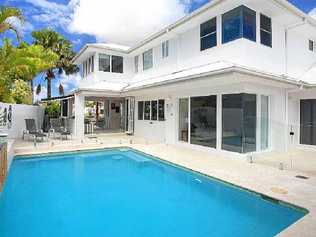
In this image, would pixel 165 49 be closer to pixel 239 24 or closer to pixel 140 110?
pixel 140 110

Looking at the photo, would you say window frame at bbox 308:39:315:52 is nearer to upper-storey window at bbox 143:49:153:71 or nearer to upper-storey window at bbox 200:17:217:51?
upper-storey window at bbox 200:17:217:51

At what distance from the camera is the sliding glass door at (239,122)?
46.9ft

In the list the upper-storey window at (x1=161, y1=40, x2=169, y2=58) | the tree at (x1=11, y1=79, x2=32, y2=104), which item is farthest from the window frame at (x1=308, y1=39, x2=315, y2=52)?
the tree at (x1=11, y1=79, x2=32, y2=104)

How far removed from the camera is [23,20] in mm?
14305

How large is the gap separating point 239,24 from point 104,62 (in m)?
16.2

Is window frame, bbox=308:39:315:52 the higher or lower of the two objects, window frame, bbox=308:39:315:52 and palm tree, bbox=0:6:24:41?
the higher

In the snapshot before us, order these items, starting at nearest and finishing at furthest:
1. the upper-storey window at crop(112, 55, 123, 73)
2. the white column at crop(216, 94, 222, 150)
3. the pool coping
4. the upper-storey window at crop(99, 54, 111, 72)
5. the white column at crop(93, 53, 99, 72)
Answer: the pool coping
the white column at crop(216, 94, 222, 150)
the white column at crop(93, 53, 99, 72)
the upper-storey window at crop(99, 54, 111, 72)
the upper-storey window at crop(112, 55, 123, 73)

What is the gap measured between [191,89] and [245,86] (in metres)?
4.75

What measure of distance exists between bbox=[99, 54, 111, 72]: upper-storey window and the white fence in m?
8.49

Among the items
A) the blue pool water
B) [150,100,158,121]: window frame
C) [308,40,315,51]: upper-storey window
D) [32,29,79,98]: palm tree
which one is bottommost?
the blue pool water

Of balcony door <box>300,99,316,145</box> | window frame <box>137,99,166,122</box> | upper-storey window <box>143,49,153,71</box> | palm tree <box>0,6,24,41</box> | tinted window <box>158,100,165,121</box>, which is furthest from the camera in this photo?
upper-storey window <box>143,49,153,71</box>

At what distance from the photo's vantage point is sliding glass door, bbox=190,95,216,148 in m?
16.5

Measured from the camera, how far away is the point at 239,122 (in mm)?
14359

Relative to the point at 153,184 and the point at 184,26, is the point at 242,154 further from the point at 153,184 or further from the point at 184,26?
the point at 184,26
